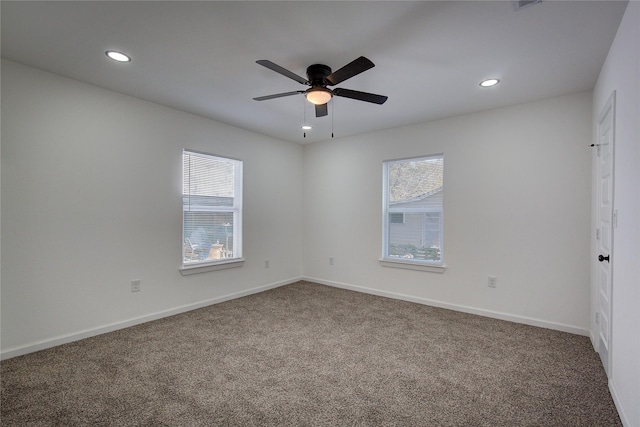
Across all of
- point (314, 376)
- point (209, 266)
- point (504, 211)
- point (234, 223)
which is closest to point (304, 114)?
point (234, 223)

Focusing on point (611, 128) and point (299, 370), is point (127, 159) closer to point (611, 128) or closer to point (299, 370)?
point (299, 370)

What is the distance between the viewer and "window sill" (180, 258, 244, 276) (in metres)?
3.80

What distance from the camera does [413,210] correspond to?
4.35 meters

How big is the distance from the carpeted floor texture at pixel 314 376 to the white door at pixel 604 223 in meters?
0.31

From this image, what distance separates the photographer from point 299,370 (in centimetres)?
238

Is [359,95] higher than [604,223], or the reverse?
[359,95]

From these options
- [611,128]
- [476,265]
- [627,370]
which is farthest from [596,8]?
[476,265]

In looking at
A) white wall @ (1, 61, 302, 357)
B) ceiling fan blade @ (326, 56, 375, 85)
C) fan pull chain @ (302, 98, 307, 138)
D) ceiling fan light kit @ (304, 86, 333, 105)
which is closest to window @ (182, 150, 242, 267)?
white wall @ (1, 61, 302, 357)

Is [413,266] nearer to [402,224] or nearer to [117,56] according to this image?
[402,224]

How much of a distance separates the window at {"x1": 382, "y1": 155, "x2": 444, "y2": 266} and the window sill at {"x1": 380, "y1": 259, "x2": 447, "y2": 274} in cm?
3

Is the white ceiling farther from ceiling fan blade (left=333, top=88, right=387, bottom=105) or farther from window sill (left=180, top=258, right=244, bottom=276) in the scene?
window sill (left=180, top=258, right=244, bottom=276)

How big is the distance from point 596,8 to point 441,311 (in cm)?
319

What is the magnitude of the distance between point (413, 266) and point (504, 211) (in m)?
1.34

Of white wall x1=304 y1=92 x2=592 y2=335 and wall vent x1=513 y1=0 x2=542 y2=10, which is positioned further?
white wall x1=304 y1=92 x2=592 y2=335
